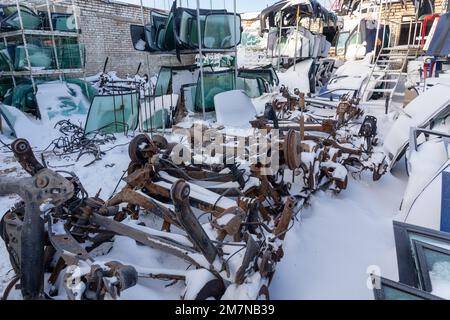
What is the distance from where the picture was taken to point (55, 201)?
6.33 feet

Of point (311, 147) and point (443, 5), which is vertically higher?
point (443, 5)

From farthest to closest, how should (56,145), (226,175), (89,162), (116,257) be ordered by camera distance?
(56,145)
(89,162)
(226,175)
(116,257)

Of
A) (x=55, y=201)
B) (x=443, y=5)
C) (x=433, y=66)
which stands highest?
(x=443, y=5)

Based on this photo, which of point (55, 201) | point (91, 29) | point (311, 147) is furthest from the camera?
point (91, 29)

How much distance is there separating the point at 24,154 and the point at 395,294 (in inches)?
92.4

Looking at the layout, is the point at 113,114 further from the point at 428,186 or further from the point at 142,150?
the point at 428,186

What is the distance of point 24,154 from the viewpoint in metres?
2.00

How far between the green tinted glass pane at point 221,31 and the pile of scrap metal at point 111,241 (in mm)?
5475

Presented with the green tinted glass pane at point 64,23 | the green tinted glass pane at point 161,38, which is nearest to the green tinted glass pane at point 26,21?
the green tinted glass pane at point 64,23

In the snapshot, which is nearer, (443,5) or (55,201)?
(55,201)

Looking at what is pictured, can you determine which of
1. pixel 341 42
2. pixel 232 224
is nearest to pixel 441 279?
pixel 232 224
